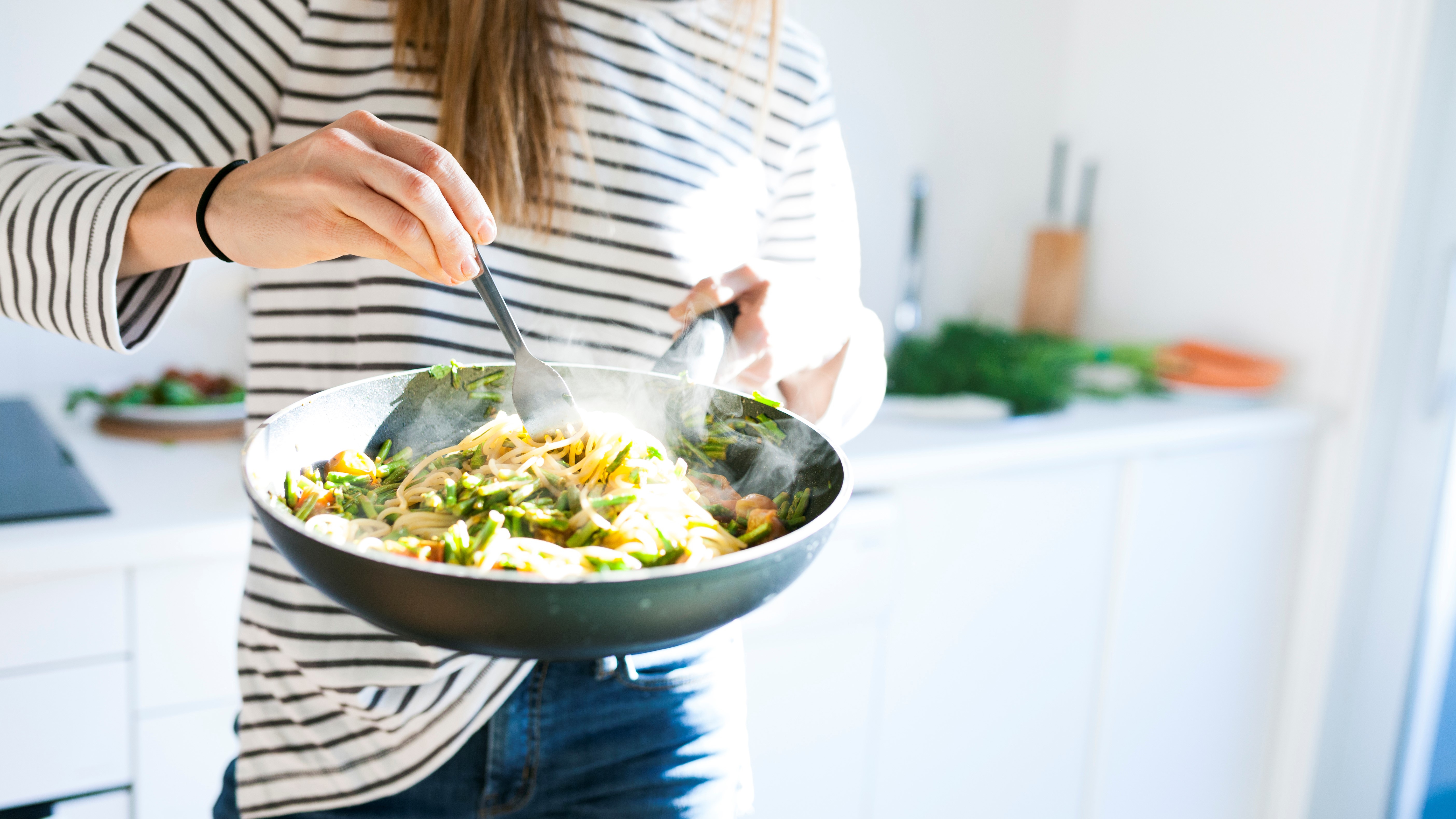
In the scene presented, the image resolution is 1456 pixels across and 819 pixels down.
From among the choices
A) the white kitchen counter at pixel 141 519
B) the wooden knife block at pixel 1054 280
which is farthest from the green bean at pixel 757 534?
the wooden knife block at pixel 1054 280

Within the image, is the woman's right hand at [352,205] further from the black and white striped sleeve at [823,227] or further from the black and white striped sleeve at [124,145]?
the black and white striped sleeve at [823,227]

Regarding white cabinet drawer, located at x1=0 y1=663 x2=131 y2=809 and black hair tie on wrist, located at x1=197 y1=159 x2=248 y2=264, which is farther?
white cabinet drawer, located at x1=0 y1=663 x2=131 y2=809

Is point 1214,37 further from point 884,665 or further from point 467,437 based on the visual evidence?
point 467,437

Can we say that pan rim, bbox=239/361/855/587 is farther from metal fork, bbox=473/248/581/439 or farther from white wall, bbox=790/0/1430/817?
white wall, bbox=790/0/1430/817

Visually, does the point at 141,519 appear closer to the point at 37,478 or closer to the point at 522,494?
the point at 37,478

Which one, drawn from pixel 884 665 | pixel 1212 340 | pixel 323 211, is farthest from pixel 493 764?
pixel 1212 340

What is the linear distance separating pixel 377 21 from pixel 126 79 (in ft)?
0.62

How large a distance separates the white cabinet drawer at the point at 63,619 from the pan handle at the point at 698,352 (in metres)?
0.86

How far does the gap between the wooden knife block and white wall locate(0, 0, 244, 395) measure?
1643mm

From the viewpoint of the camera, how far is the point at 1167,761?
2113 mm

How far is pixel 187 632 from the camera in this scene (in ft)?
4.14

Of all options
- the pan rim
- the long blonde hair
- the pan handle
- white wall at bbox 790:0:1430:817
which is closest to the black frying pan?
the pan rim

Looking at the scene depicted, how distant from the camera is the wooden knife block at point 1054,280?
7.79 ft

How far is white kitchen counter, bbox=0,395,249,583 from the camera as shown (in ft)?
3.76
